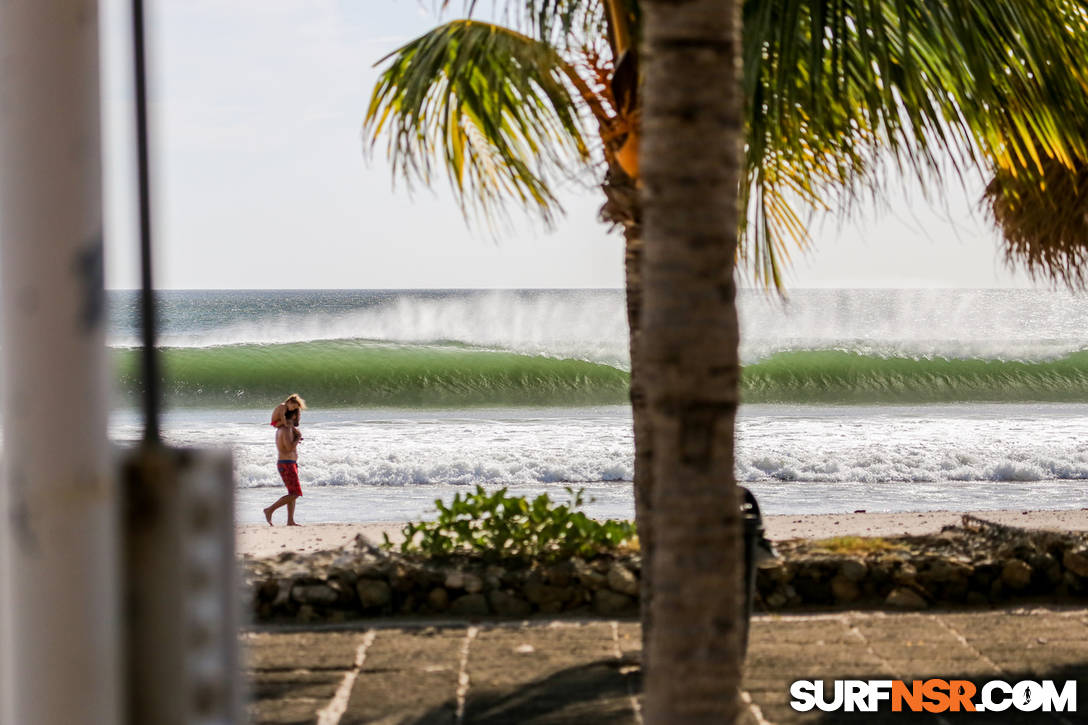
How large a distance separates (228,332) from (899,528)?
42962 mm

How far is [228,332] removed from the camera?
163ft

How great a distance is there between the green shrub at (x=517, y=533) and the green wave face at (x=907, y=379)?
853 inches

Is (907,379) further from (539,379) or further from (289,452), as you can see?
(289,452)

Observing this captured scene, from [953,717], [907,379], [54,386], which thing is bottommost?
[907,379]

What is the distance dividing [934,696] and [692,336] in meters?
3.16

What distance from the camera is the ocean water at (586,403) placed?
14.6 m

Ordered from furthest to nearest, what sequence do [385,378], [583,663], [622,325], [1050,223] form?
[622,325] < [385,378] < [1050,223] < [583,663]

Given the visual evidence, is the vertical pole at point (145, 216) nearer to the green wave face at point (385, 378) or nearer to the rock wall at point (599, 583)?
the rock wall at point (599, 583)

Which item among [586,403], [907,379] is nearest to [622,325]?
[907,379]

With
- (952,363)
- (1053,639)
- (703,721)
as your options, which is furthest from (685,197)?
(952,363)

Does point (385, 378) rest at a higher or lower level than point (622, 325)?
lower

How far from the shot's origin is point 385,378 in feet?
103

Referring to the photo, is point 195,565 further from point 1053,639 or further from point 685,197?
point 1053,639

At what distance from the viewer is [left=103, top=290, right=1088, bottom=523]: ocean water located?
14.6 m
